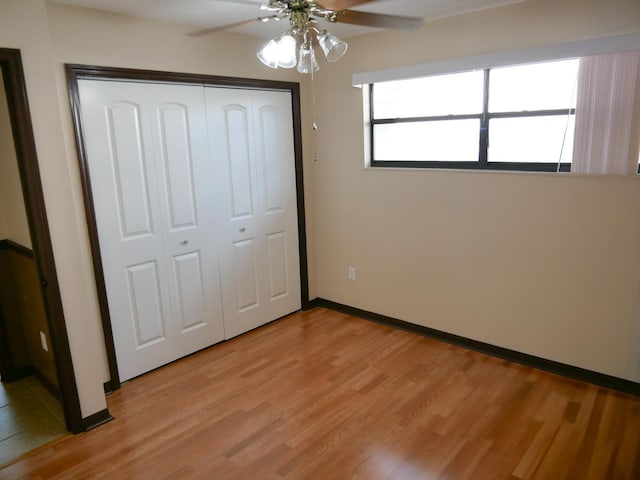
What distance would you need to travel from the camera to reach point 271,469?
7.26ft

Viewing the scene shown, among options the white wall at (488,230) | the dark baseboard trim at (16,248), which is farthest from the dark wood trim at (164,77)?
the dark baseboard trim at (16,248)

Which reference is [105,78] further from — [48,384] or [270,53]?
[48,384]

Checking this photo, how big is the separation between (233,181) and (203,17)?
3.77 ft

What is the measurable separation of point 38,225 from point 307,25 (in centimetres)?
166

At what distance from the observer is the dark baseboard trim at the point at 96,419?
8.38ft

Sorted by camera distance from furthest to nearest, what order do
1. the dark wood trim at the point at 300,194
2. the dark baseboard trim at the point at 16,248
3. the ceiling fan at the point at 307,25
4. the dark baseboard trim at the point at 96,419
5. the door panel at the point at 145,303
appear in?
the dark wood trim at the point at 300,194, the door panel at the point at 145,303, the dark baseboard trim at the point at 16,248, the dark baseboard trim at the point at 96,419, the ceiling fan at the point at 307,25

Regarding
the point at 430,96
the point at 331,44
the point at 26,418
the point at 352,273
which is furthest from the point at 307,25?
the point at 26,418

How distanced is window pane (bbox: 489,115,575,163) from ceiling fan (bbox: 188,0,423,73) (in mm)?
1318

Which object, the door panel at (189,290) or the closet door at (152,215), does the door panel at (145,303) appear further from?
the door panel at (189,290)

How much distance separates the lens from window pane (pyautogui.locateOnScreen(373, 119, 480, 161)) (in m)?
3.18

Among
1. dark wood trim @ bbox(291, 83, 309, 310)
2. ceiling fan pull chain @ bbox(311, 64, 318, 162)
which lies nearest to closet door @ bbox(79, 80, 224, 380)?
dark wood trim @ bbox(291, 83, 309, 310)

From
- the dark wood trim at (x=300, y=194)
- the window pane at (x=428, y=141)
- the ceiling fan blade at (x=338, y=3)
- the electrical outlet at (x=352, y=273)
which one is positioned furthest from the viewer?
the electrical outlet at (x=352, y=273)

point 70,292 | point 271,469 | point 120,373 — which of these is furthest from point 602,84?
point 120,373

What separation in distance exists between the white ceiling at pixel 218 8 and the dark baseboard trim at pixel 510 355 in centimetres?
228
